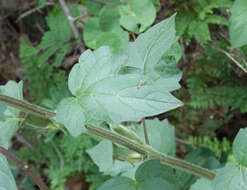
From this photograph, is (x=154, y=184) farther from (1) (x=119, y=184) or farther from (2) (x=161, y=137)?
(2) (x=161, y=137)

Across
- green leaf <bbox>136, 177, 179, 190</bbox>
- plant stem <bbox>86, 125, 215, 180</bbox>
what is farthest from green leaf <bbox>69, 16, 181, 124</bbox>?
green leaf <bbox>136, 177, 179, 190</bbox>

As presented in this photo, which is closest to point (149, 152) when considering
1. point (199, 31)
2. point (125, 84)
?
point (125, 84)

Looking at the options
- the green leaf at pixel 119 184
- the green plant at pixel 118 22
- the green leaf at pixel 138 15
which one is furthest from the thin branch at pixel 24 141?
the green leaf at pixel 119 184

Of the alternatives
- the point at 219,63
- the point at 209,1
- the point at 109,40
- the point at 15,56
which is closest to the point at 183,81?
the point at 219,63

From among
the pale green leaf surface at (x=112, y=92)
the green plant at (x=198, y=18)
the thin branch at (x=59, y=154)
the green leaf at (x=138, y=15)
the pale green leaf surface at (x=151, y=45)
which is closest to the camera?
the pale green leaf surface at (x=112, y=92)

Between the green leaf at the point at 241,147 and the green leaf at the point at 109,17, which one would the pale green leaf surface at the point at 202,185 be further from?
the green leaf at the point at 109,17

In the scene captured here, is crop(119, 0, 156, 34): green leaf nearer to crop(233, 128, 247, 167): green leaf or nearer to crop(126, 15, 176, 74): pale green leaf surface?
crop(126, 15, 176, 74): pale green leaf surface

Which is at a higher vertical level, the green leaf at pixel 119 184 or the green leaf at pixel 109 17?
the green leaf at pixel 109 17
